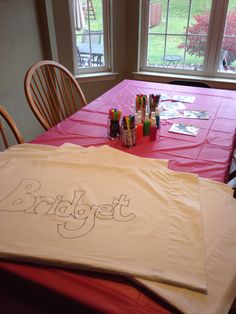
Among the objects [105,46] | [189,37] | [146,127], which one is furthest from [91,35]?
[146,127]

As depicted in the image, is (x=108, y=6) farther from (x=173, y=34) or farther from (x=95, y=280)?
(x=95, y=280)

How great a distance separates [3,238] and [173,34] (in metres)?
2.65

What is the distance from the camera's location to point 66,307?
552mm

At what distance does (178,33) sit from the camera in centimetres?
265

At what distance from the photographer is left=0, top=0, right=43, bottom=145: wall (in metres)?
1.97

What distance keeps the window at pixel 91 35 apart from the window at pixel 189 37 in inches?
15.4

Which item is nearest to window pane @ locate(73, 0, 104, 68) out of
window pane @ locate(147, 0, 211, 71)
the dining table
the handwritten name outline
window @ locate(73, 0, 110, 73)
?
window @ locate(73, 0, 110, 73)

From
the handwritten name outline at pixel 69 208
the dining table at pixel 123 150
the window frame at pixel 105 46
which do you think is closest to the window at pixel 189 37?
the window frame at pixel 105 46

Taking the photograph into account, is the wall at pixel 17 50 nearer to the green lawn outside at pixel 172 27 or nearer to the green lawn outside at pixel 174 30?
the green lawn outside at pixel 172 27

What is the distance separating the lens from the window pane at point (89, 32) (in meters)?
2.54

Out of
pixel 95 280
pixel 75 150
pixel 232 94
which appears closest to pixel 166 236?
pixel 95 280

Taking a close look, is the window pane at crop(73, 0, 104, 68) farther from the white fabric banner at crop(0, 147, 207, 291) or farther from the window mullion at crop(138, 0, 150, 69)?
the white fabric banner at crop(0, 147, 207, 291)

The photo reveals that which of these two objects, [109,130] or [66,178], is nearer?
[66,178]

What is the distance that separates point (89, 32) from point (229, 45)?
4.54 ft
